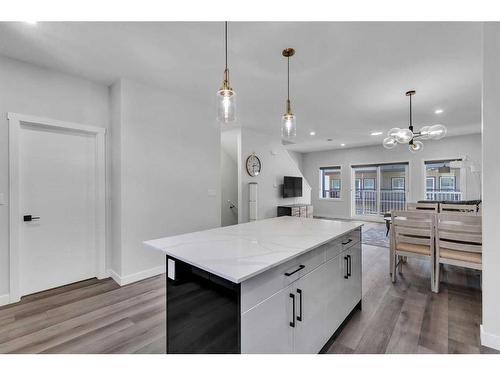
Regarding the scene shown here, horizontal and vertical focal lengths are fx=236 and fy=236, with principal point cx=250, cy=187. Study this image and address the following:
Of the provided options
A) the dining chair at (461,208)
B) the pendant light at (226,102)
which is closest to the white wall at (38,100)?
the pendant light at (226,102)

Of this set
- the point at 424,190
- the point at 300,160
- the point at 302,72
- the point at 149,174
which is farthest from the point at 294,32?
the point at 300,160

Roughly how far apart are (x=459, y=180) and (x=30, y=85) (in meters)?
9.09

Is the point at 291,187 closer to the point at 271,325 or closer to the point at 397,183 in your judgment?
the point at 397,183

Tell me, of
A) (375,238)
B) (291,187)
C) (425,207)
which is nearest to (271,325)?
(425,207)

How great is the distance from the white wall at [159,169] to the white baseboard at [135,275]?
0.01 m

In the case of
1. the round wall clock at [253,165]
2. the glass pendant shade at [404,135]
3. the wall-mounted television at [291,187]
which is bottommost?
the wall-mounted television at [291,187]

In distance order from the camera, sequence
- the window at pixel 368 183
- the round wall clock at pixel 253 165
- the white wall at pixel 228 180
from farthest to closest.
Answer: the window at pixel 368 183 → the white wall at pixel 228 180 → the round wall clock at pixel 253 165

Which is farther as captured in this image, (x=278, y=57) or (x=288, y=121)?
(x=278, y=57)

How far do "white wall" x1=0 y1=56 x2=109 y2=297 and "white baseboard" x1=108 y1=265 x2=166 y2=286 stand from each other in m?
0.98

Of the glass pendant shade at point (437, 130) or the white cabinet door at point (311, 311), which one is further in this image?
the glass pendant shade at point (437, 130)

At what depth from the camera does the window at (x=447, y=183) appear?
21.9 ft

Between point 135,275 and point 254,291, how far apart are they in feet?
8.02

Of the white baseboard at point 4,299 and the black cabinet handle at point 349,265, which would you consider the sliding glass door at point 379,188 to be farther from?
the white baseboard at point 4,299

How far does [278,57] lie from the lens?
248 cm
